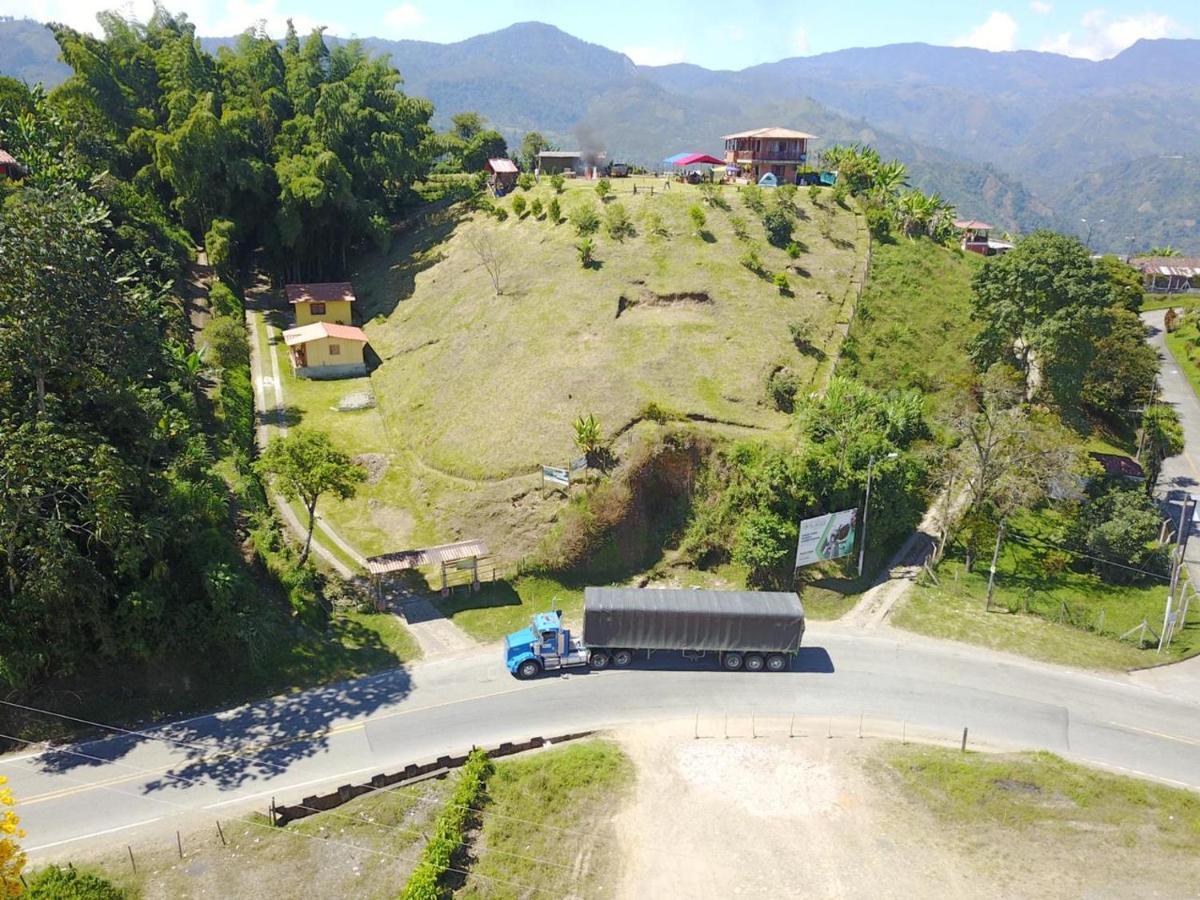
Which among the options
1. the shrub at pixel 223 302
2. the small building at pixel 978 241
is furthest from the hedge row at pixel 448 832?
the small building at pixel 978 241

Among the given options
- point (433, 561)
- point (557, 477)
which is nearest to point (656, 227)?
point (557, 477)

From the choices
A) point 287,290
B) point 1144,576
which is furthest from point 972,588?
point 287,290

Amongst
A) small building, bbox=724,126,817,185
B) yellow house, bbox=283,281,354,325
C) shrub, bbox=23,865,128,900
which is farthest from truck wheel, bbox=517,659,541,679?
small building, bbox=724,126,817,185

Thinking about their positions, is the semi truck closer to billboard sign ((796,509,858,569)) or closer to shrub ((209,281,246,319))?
billboard sign ((796,509,858,569))

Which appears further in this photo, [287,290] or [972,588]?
[287,290]

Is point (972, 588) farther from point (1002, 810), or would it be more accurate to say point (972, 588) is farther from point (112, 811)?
point (112, 811)
